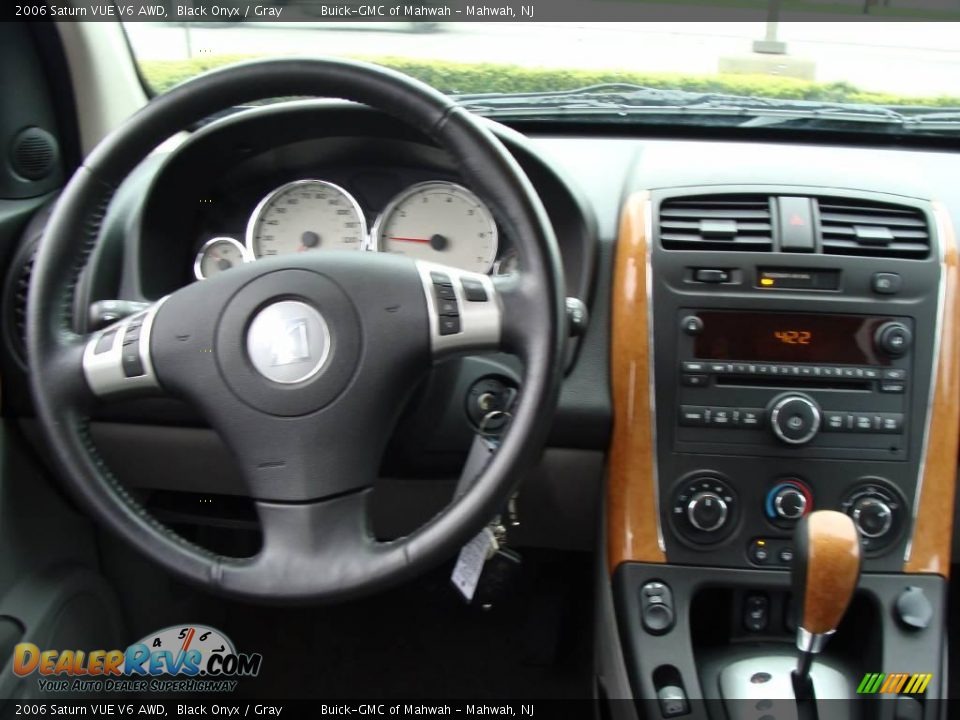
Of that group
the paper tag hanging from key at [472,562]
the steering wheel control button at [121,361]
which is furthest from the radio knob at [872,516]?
the steering wheel control button at [121,361]

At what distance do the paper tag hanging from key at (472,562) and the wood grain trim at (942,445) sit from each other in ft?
2.33

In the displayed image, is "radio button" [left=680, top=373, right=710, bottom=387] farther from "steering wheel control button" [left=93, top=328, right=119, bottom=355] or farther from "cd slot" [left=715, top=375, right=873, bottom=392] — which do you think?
"steering wheel control button" [left=93, top=328, right=119, bottom=355]

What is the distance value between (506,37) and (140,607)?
1.56 meters

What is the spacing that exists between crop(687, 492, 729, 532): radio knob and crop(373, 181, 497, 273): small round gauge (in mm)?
539

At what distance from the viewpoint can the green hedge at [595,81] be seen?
172cm

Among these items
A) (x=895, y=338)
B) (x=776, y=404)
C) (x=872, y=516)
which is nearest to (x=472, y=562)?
(x=776, y=404)

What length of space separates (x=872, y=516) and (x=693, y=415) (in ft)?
1.11

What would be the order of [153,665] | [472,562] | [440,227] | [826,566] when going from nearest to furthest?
[826,566] < [472,562] < [440,227] < [153,665]

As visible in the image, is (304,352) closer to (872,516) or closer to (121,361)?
(121,361)

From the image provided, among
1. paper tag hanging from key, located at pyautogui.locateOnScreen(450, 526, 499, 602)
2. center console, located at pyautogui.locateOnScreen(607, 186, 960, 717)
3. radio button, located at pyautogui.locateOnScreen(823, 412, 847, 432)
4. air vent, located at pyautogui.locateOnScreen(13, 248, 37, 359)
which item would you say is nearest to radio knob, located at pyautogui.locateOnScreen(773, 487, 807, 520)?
center console, located at pyautogui.locateOnScreen(607, 186, 960, 717)

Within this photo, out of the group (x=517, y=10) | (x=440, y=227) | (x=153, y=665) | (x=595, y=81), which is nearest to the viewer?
(x=440, y=227)

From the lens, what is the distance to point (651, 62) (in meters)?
1.73

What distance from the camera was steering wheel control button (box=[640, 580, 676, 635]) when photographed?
1.44m

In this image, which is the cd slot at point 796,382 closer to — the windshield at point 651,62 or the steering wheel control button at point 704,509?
the steering wheel control button at point 704,509
